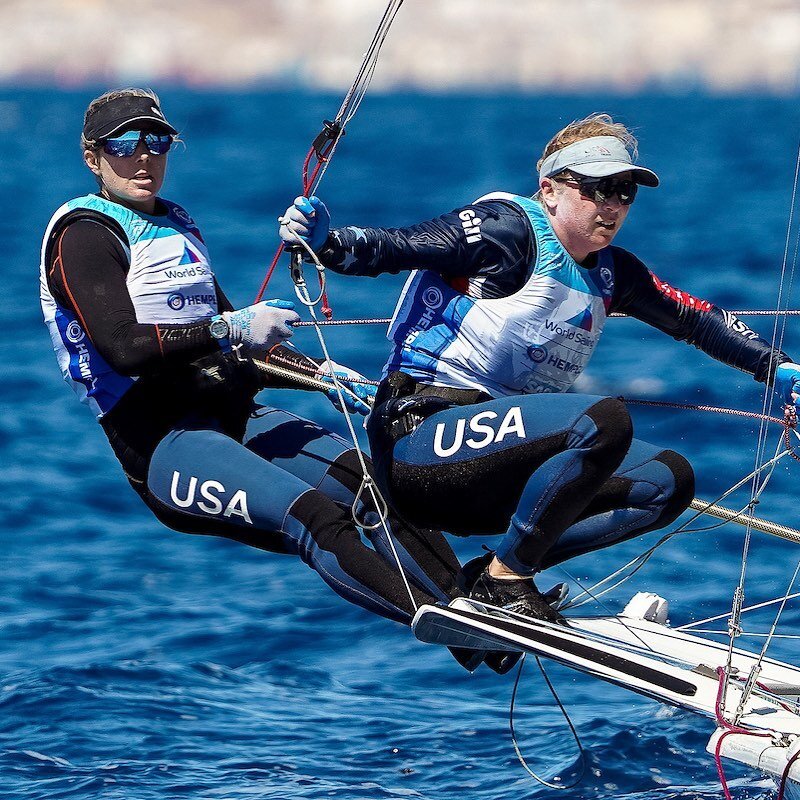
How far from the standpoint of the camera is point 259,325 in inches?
161

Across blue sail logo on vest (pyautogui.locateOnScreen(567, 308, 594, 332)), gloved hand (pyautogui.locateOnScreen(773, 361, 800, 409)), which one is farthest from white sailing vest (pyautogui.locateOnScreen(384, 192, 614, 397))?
gloved hand (pyautogui.locateOnScreen(773, 361, 800, 409))

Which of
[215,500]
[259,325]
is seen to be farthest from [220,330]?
[215,500]

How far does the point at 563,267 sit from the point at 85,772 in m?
2.91

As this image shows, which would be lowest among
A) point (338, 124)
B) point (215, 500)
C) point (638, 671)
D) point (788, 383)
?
point (638, 671)

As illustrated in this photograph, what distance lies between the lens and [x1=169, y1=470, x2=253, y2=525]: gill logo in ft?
13.8

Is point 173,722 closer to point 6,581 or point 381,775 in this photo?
point 381,775

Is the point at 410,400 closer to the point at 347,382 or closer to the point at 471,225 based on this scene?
the point at 471,225

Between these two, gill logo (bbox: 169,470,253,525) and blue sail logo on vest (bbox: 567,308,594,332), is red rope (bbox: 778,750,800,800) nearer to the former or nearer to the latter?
blue sail logo on vest (bbox: 567,308,594,332)

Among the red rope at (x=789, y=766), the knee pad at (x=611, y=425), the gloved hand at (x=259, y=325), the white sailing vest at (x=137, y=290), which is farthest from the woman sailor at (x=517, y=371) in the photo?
the red rope at (x=789, y=766)

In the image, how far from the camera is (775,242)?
17.2 metres

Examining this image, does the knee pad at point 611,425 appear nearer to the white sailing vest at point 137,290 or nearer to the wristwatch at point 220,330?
the wristwatch at point 220,330

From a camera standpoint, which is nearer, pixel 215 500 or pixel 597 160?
pixel 597 160

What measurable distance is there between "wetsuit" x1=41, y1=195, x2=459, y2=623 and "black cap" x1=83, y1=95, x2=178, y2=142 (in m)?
0.19

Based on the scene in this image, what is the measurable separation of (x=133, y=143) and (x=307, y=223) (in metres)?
0.71
